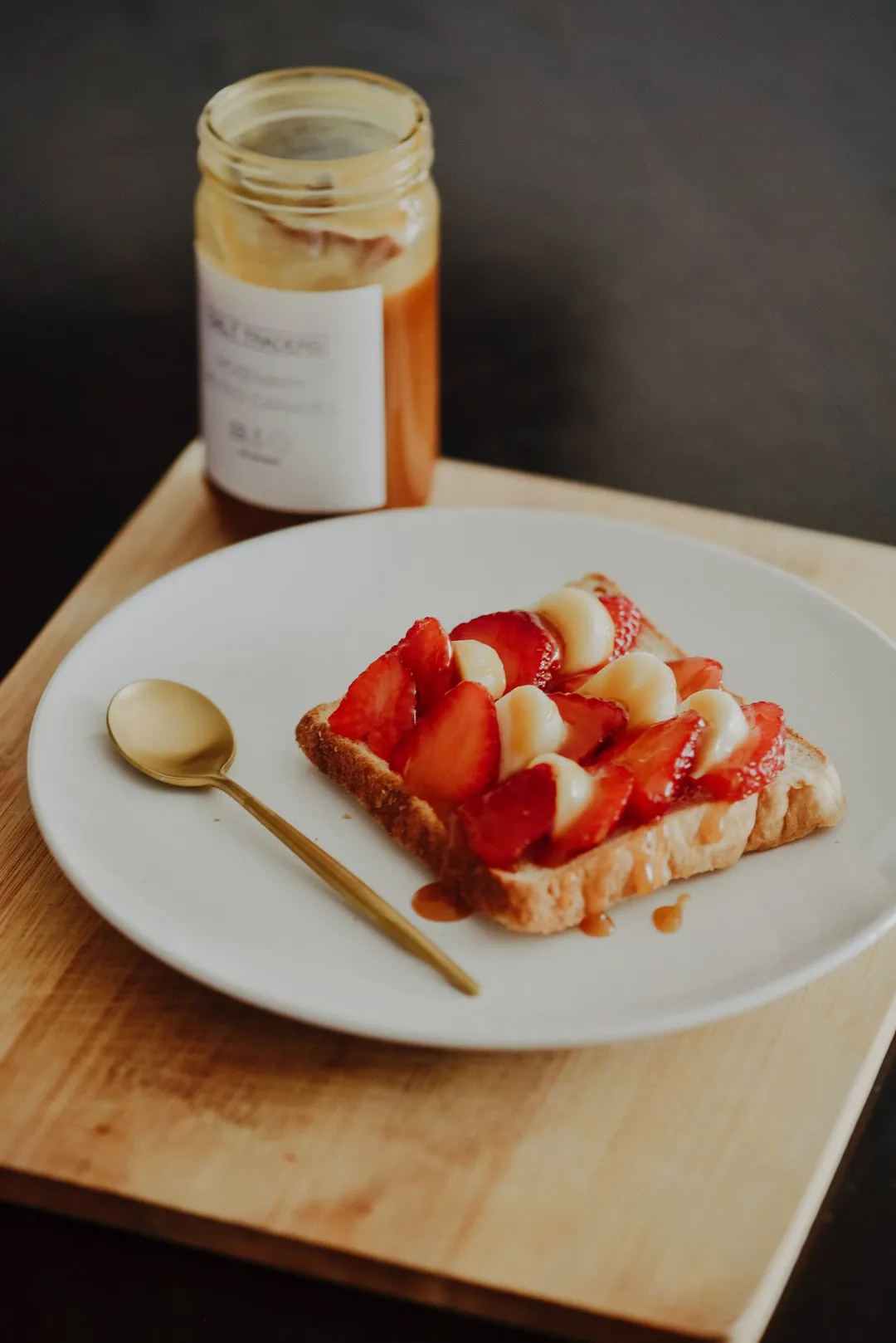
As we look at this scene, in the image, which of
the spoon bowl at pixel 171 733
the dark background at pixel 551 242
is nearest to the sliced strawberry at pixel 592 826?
the spoon bowl at pixel 171 733

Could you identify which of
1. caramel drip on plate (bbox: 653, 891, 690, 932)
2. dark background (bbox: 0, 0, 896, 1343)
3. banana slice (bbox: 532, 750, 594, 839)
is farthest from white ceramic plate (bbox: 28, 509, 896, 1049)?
dark background (bbox: 0, 0, 896, 1343)

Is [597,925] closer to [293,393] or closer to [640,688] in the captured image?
[640,688]

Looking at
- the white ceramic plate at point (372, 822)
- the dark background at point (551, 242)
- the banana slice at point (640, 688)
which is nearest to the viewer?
the white ceramic plate at point (372, 822)

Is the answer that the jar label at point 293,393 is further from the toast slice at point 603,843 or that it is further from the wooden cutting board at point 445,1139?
the wooden cutting board at point 445,1139

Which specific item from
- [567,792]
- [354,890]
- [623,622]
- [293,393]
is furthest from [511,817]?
[293,393]

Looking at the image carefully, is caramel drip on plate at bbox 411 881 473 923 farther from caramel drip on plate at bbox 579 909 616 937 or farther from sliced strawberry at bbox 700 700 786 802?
sliced strawberry at bbox 700 700 786 802

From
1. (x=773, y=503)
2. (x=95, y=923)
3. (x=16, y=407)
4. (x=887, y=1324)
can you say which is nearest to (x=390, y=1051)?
(x=95, y=923)
